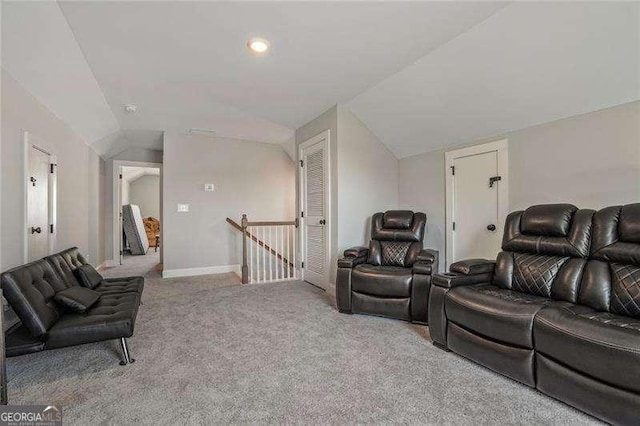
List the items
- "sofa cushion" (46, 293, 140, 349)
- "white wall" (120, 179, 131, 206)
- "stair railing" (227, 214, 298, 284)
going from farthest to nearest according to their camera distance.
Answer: "white wall" (120, 179, 131, 206), "stair railing" (227, 214, 298, 284), "sofa cushion" (46, 293, 140, 349)

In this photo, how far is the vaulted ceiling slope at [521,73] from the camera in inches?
80.1

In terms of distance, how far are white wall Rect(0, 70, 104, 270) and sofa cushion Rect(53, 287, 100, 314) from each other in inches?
20.2

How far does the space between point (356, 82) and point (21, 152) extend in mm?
3193

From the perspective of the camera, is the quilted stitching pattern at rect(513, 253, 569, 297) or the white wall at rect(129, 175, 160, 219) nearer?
the quilted stitching pattern at rect(513, 253, 569, 297)

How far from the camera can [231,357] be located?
2252 mm

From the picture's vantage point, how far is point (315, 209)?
4398 mm

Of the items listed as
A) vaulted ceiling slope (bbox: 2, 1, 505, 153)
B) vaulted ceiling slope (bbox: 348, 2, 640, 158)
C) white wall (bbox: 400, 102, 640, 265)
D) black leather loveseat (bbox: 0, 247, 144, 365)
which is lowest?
black leather loveseat (bbox: 0, 247, 144, 365)

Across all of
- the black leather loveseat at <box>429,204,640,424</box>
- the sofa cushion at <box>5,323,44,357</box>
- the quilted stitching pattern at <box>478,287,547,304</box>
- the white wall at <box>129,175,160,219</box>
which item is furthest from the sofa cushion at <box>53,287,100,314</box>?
the white wall at <box>129,175,160,219</box>

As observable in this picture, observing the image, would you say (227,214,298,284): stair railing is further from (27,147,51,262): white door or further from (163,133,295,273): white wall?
(27,147,51,262): white door

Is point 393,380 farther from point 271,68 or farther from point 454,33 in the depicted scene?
point 271,68

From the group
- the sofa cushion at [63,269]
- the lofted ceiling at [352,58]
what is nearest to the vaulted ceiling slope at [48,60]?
the lofted ceiling at [352,58]

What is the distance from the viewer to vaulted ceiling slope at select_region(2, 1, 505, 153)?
84.0 inches

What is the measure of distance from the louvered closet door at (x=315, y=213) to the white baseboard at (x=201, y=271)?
153 centimetres

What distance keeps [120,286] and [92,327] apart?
42.8 inches
